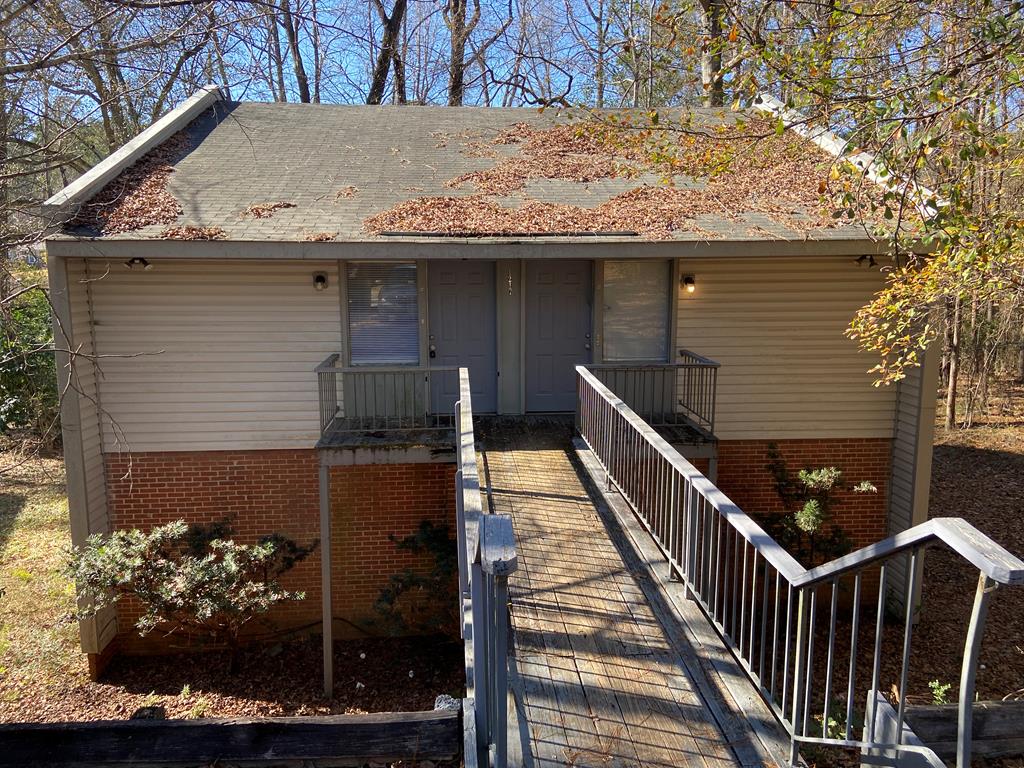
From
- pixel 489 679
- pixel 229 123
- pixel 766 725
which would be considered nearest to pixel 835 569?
pixel 766 725

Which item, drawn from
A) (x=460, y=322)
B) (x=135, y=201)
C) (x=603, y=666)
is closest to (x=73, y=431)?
(x=135, y=201)

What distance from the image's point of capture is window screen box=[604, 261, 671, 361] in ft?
29.4

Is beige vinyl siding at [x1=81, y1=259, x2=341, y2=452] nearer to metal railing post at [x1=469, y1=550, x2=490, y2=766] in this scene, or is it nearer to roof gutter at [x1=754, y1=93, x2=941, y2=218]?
roof gutter at [x1=754, y1=93, x2=941, y2=218]

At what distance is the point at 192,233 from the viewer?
7.26 m

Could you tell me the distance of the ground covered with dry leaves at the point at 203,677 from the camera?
24.6ft

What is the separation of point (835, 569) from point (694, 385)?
6.34 metres

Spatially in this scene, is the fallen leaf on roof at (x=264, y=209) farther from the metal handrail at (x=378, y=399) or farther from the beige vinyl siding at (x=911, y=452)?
the beige vinyl siding at (x=911, y=452)

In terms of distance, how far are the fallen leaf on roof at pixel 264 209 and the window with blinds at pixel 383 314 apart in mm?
1016

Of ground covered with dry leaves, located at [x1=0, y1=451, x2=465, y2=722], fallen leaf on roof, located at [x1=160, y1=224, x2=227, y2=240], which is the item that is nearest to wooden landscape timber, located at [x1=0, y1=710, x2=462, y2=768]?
ground covered with dry leaves, located at [x1=0, y1=451, x2=465, y2=722]

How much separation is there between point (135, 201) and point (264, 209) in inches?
54.7

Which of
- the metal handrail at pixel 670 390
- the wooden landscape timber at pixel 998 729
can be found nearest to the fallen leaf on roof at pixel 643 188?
the metal handrail at pixel 670 390

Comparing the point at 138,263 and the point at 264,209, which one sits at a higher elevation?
the point at 264,209

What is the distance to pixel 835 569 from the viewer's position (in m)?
2.59

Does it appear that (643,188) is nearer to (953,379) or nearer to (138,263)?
(138,263)
